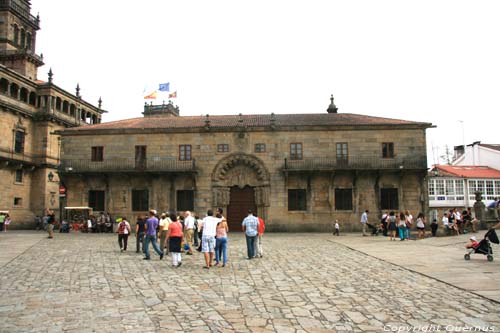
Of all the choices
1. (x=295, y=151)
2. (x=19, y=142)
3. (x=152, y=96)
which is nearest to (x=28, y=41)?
(x=19, y=142)

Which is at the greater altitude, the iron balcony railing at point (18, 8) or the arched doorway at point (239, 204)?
the iron balcony railing at point (18, 8)

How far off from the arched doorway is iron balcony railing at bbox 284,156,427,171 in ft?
10.8

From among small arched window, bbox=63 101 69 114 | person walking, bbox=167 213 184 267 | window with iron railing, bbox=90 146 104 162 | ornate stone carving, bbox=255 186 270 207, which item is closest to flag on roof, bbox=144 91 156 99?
small arched window, bbox=63 101 69 114

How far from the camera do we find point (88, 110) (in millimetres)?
51406

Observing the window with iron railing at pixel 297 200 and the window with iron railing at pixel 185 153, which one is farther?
the window with iron railing at pixel 185 153

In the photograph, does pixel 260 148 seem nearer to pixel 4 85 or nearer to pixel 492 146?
pixel 4 85

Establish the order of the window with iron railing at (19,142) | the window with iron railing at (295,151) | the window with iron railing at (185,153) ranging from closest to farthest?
the window with iron railing at (295,151), the window with iron railing at (185,153), the window with iron railing at (19,142)

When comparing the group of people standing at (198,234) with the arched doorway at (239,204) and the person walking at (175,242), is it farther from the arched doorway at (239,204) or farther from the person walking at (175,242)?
the arched doorway at (239,204)

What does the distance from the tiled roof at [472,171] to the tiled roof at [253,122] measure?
47.0 feet

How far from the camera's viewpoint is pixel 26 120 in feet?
131

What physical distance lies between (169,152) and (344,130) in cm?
1224

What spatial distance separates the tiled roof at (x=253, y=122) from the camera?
29031 millimetres

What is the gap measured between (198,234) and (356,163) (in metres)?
14.1

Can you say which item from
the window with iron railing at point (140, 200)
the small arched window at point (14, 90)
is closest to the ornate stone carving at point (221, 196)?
the window with iron railing at point (140, 200)
